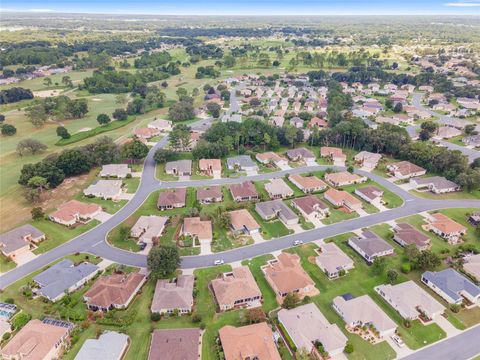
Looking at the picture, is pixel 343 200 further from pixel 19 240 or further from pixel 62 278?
pixel 19 240

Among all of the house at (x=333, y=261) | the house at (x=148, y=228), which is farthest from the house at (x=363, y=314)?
the house at (x=148, y=228)

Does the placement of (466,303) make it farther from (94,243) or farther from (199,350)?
(94,243)

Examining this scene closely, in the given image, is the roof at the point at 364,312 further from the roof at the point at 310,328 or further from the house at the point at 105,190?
the house at the point at 105,190

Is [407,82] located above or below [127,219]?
above

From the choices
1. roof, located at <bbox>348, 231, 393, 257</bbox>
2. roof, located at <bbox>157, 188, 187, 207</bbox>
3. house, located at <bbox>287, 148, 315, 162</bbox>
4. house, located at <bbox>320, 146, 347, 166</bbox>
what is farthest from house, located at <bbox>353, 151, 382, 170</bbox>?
roof, located at <bbox>157, 188, 187, 207</bbox>

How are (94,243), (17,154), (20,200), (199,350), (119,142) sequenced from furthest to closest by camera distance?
1. (119,142)
2. (17,154)
3. (20,200)
4. (94,243)
5. (199,350)

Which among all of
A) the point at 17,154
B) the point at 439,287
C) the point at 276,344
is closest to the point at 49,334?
the point at 276,344

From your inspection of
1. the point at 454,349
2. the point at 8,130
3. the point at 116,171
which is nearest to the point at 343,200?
the point at 454,349

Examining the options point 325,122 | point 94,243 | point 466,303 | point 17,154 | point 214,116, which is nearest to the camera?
point 466,303
